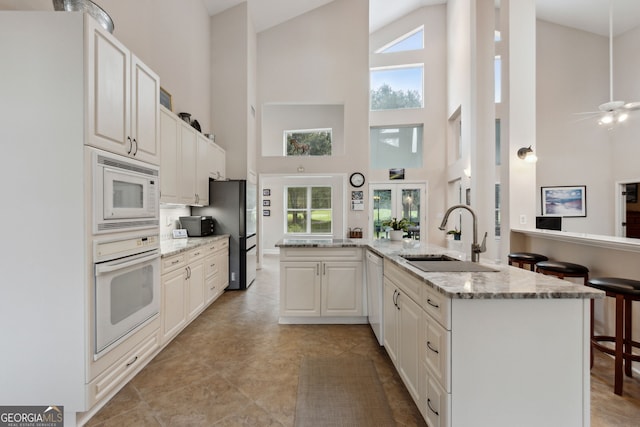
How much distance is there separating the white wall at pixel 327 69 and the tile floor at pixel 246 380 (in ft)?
11.7

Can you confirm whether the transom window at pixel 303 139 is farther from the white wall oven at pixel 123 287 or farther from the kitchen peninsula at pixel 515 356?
the kitchen peninsula at pixel 515 356

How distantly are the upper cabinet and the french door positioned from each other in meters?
5.58

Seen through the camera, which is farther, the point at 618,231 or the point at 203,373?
the point at 618,231

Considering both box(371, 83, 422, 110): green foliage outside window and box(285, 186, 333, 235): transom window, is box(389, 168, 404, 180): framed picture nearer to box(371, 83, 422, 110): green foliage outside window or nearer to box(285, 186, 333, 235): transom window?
box(371, 83, 422, 110): green foliage outside window

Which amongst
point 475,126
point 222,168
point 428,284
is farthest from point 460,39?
point 428,284

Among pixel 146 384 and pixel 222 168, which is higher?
pixel 222 168

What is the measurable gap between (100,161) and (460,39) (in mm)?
6914

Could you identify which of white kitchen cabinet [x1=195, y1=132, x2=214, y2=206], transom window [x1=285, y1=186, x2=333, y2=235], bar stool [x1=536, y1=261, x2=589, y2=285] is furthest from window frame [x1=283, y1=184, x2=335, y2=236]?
bar stool [x1=536, y1=261, x2=589, y2=285]

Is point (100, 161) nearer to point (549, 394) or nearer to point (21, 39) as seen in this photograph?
point (21, 39)

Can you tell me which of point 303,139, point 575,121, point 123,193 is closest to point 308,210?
point 303,139

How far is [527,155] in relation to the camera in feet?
11.8

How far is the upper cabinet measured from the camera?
5.39 ft

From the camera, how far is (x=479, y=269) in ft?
5.88

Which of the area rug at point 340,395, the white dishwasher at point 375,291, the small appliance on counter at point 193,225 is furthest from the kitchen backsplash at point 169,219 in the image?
the white dishwasher at point 375,291
